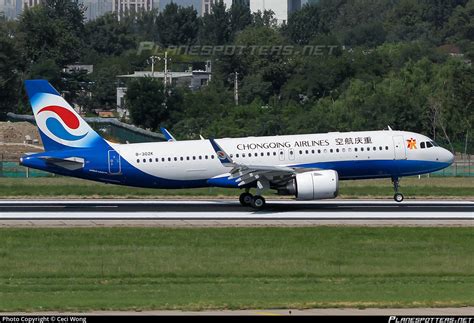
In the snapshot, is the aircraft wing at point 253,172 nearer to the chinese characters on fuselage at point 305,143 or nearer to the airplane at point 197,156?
the airplane at point 197,156

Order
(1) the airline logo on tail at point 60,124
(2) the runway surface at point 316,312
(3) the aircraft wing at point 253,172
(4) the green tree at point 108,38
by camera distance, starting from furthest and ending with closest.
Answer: (4) the green tree at point 108,38 → (1) the airline logo on tail at point 60,124 → (3) the aircraft wing at point 253,172 → (2) the runway surface at point 316,312

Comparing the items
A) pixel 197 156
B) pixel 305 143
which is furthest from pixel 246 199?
pixel 305 143

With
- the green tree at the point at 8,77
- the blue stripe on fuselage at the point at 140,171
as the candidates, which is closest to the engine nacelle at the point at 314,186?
the blue stripe on fuselage at the point at 140,171

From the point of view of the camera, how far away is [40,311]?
1004 inches

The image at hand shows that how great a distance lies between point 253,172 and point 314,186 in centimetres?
254

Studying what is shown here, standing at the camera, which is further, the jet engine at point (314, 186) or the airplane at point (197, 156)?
the airplane at point (197, 156)

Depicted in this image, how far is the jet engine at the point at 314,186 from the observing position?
1879 inches

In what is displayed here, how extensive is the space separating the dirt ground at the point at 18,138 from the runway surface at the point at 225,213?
3925cm

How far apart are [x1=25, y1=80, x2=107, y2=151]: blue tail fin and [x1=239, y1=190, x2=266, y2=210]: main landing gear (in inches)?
254

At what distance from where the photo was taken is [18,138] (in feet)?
316

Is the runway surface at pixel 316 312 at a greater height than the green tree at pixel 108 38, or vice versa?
the green tree at pixel 108 38

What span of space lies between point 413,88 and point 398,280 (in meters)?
72.8

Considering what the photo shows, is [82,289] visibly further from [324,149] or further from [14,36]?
[14,36]

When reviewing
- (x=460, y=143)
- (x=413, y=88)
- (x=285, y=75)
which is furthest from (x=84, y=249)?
(x=285, y=75)
